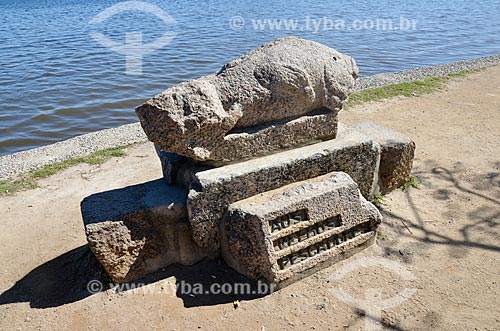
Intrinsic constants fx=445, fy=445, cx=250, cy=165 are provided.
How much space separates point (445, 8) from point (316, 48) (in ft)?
75.8

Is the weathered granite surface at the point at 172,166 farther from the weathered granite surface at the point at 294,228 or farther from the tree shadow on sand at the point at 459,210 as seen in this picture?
the tree shadow on sand at the point at 459,210

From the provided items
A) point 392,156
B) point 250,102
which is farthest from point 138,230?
point 392,156

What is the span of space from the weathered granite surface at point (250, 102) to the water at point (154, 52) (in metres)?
5.69

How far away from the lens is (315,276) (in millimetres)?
3602

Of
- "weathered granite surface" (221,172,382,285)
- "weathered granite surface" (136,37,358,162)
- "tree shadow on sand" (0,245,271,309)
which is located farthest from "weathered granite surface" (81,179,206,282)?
"weathered granite surface" (136,37,358,162)

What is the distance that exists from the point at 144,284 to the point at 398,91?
686 cm

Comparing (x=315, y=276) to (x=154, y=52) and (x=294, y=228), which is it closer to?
(x=294, y=228)

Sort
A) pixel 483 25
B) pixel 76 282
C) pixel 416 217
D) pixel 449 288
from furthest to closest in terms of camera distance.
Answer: pixel 483 25 → pixel 416 217 → pixel 76 282 → pixel 449 288

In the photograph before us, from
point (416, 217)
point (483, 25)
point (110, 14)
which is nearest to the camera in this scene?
point (416, 217)

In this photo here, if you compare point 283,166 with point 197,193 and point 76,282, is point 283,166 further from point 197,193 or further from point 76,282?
point 76,282

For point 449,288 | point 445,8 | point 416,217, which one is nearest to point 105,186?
point 416,217

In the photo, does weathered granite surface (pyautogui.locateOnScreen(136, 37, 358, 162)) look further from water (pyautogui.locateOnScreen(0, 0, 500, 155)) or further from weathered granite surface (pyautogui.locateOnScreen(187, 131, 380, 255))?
water (pyautogui.locateOnScreen(0, 0, 500, 155))

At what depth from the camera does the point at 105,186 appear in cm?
550

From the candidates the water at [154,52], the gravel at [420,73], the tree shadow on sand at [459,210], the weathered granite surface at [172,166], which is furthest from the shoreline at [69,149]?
the gravel at [420,73]
